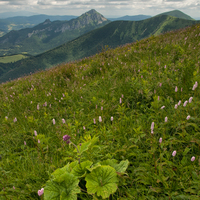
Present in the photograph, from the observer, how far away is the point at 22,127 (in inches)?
135

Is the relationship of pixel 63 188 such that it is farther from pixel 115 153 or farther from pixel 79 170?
pixel 115 153

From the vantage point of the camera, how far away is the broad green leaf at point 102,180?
4.99 feet

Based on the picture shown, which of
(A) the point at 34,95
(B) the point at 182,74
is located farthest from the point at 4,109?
(B) the point at 182,74

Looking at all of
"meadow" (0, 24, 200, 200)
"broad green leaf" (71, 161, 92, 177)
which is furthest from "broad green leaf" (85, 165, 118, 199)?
"broad green leaf" (71, 161, 92, 177)

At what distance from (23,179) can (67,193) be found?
0.86 m

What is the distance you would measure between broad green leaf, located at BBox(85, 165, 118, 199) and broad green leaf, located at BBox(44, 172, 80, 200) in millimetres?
143

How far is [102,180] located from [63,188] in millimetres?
432

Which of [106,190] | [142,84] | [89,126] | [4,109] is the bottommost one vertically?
[4,109]

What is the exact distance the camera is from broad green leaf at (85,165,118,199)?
152 cm

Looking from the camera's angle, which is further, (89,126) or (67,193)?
(89,126)

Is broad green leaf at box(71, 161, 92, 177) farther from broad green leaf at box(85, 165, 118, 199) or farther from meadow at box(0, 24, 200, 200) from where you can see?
broad green leaf at box(85, 165, 118, 199)

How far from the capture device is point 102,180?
162 centimetres

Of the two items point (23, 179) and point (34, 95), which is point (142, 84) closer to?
point (23, 179)

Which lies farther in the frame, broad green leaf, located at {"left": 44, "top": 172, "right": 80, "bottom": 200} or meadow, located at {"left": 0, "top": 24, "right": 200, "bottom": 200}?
meadow, located at {"left": 0, "top": 24, "right": 200, "bottom": 200}
